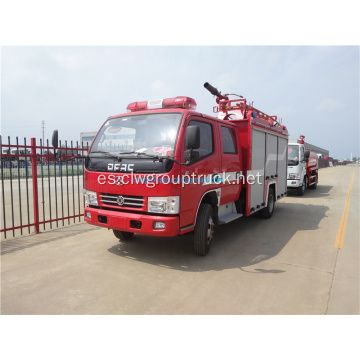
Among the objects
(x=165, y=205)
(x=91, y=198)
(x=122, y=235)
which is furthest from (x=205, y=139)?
(x=122, y=235)

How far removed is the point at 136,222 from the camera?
4.00 m

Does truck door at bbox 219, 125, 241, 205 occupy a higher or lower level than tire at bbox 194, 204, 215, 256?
higher

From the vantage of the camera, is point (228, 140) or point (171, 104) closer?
point (171, 104)

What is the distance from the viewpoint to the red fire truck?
3906mm

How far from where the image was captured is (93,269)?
415 cm

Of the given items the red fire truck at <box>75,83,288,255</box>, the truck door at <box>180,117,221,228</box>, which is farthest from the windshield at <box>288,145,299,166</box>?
A: the truck door at <box>180,117,221,228</box>

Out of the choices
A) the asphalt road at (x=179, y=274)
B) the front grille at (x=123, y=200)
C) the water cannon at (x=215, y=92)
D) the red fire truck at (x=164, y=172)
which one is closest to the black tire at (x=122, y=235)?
the red fire truck at (x=164, y=172)

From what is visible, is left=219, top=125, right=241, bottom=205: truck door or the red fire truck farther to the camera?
left=219, top=125, right=241, bottom=205: truck door

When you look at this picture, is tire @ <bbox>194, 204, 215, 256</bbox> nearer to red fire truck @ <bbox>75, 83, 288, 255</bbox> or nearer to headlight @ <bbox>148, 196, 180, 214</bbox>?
red fire truck @ <bbox>75, 83, 288, 255</bbox>

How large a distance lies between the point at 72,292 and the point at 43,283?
1.78ft

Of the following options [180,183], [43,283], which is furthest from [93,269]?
[180,183]

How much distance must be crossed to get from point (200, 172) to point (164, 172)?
76cm

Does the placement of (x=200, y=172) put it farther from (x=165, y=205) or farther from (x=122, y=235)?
(x=122, y=235)

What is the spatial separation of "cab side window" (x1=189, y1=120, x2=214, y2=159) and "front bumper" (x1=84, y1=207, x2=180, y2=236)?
Result: 1.22 m
